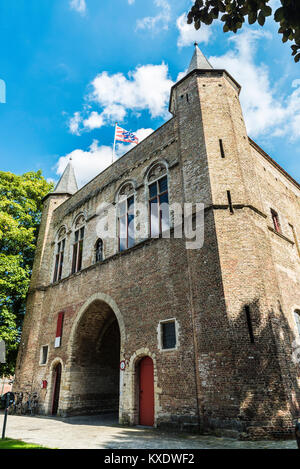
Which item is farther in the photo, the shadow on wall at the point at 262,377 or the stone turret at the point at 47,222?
the stone turret at the point at 47,222

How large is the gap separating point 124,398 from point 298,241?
11.2 meters

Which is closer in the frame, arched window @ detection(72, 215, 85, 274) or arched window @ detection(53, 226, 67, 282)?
arched window @ detection(72, 215, 85, 274)

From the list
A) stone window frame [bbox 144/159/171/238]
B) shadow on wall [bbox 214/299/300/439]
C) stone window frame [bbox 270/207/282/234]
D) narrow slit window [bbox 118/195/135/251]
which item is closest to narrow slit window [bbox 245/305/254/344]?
shadow on wall [bbox 214/299/300/439]

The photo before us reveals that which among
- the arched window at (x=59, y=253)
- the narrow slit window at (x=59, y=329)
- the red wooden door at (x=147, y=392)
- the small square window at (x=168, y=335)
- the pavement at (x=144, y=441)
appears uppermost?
the arched window at (x=59, y=253)

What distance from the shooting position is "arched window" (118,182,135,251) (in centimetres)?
1498

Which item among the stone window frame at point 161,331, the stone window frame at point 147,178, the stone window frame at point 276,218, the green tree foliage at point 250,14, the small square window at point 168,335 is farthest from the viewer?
the stone window frame at point 276,218

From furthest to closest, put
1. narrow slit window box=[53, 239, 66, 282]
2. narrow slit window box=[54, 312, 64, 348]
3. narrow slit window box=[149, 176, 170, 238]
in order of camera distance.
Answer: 1. narrow slit window box=[53, 239, 66, 282]
2. narrow slit window box=[54, 312, 64, 348]
3. narrow slit window box=[149, 176, 170, 238]

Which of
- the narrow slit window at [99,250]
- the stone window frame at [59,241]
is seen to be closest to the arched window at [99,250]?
the narrow slit window at [99,250]

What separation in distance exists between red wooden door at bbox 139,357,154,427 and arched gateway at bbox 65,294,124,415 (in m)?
3.74

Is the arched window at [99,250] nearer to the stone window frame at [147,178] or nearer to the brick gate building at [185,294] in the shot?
the brick gate building at [185,294]

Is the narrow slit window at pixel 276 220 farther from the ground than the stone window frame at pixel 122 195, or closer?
closer

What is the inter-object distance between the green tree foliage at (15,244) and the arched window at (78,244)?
3.71 meters

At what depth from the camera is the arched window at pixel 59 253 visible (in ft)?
66.5

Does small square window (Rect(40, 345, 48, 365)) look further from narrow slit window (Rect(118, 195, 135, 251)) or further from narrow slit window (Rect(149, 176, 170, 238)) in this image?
narrow slit window (Rect(149, 176, 170, 238))
